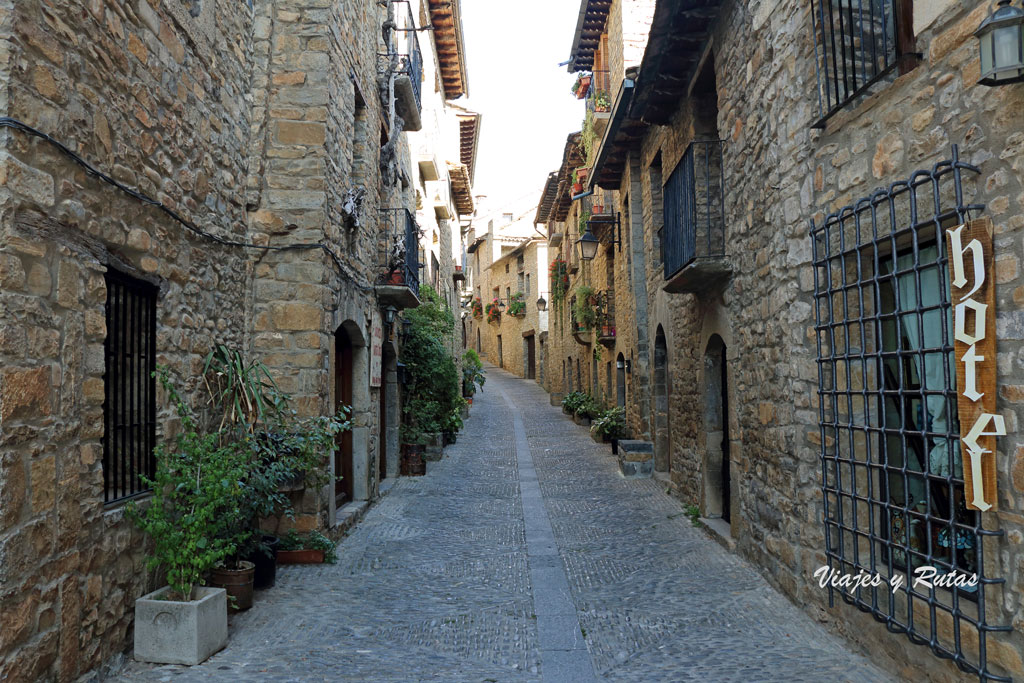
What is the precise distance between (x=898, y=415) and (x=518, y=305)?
3186 centimetres

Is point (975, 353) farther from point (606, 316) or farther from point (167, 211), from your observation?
point (606, 316)

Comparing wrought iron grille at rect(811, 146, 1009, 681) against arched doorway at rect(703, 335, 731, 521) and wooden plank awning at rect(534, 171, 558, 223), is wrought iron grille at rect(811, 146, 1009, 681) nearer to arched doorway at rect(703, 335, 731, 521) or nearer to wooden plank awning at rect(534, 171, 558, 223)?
arched doorway at rect(703, 335, 731, 521)

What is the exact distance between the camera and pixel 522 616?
4871 mm

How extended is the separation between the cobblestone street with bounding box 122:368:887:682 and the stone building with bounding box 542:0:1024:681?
1.29ft

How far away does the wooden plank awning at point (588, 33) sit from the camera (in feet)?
45.5

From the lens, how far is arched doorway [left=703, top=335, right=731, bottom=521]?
7.56 m

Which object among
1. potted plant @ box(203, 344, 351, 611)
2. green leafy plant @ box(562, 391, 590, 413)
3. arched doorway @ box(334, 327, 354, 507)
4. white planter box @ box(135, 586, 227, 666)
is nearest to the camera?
white planter box @ box(135, 586, 227, 666)

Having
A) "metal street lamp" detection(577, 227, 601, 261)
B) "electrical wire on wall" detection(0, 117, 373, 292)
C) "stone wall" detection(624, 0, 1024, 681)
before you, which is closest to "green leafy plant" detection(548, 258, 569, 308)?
"metal street lamp" detection(577, 227, 601, 261)

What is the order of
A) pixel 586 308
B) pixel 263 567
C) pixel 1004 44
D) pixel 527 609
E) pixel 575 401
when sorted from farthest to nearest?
pixel 575 401 < pixel 586 308 < pixel 263 567 < pixel 527 609 < pixel 1004 44

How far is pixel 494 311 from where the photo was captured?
41.1m

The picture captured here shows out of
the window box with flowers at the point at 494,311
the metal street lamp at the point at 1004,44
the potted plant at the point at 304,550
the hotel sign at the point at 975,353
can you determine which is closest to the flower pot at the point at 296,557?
the potted plant at the point at 304,550

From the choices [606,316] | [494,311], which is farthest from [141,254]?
[494,311]

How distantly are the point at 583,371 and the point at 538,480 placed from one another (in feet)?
33.2

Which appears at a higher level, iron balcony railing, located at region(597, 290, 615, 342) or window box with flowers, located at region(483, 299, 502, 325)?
window box with flowers, located at region(483, 299, 502, 325)
